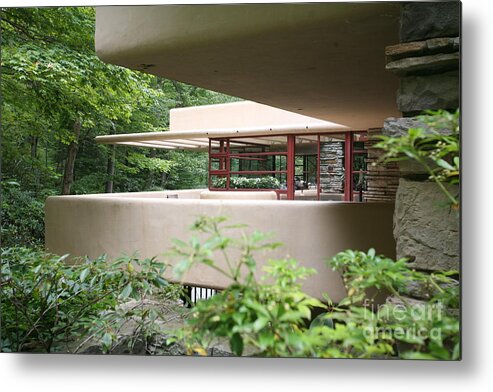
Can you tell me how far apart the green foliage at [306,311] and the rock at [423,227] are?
0.06m

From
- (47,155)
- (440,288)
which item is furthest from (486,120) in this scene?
(47,155)

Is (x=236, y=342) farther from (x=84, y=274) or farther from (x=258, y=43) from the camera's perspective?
(x=258, y=43)

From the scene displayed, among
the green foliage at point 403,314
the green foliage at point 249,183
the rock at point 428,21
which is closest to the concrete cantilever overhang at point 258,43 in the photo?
the rock at point 428,21

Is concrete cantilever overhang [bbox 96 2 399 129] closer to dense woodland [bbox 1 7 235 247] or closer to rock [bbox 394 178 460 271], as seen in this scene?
dense woodland [bbox 1 7 235 247]

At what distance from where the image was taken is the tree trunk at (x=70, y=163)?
274 centimetres

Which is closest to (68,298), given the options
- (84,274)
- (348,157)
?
(84,274)

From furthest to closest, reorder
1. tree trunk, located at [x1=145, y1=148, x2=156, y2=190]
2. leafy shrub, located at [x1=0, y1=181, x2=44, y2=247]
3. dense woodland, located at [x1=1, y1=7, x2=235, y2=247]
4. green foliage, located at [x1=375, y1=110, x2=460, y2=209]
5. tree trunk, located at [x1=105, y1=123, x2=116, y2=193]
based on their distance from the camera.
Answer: tree trunk, located at [x1=145, y1=148, x2=156, y2=190], tree trunk, located at [x1=105, y1=123, x2=116, y2=193], dense woodland, located at [x1=1, y1=7, x2=235, y2=247], leafy shrub, located at [x1=0, y1=181, x2=44, y2=247], green foliage, located at [x1=375, y1=110, x2=460, y2=209]

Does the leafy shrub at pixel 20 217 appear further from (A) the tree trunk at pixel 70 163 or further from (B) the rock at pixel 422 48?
(B) the rock at pixel 422 48

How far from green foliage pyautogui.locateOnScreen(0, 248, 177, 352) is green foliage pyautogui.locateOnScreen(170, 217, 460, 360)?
0.49 m

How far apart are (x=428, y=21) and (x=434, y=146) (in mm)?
509

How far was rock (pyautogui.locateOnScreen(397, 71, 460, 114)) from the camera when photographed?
1.82 meters

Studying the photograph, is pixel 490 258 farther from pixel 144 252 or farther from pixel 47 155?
pixel 47 155

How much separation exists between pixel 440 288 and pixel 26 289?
210 centimetres

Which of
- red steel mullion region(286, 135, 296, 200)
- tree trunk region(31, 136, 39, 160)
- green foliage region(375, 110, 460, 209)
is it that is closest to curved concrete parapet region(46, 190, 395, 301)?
tree trunk region(31, 136, 39, 160)
